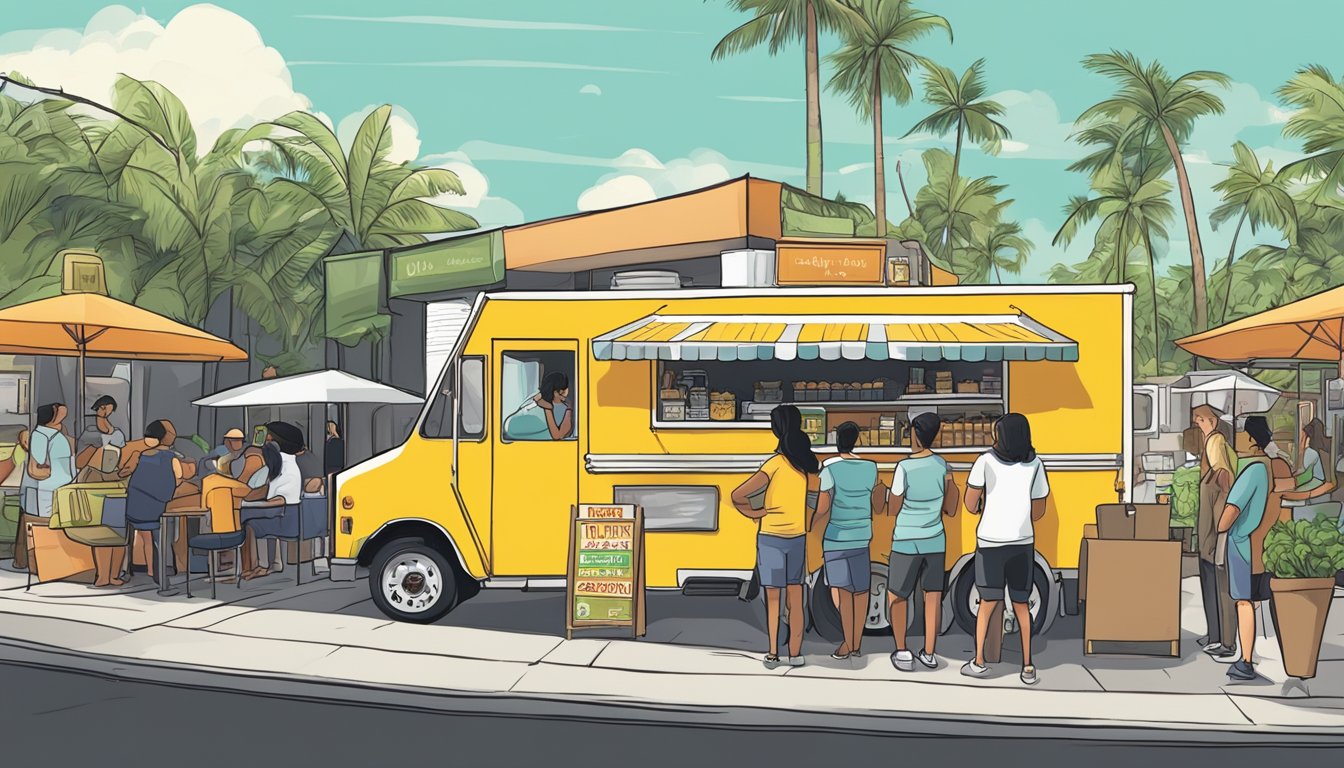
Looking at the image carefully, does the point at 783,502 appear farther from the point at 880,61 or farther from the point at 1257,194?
the point at 1257,194

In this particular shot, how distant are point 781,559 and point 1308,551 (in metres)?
3.49

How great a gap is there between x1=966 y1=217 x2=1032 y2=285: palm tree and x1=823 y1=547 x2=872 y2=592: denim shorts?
→ 68268 millimetres

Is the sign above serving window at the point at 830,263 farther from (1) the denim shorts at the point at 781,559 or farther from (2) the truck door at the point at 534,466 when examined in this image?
(1) the denim shorts at the point at 781,559

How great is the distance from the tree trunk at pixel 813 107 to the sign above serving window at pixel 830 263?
26.4m

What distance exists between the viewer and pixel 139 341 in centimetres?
1445

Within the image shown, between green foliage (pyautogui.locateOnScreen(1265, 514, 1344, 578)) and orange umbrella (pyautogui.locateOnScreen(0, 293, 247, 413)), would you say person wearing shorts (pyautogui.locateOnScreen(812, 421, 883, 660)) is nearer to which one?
green foliage (pyautogui.locateOnScreen(1265, 514, 1344, 578))

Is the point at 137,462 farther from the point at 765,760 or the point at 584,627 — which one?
the point at 765,760

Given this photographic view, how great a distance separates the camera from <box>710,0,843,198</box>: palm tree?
3756 centimetres

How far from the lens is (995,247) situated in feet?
263

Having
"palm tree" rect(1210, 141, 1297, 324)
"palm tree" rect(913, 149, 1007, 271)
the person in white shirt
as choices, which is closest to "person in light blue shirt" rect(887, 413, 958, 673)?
the person in white shirt

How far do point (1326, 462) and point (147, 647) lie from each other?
12.9 metres

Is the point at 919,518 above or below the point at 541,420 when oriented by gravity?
below

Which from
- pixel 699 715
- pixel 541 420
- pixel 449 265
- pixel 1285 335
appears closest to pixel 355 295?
pixel 449 265

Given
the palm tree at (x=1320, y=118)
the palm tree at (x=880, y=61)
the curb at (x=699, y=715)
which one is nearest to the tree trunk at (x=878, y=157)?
the palm tree at (x=880, y=61)
